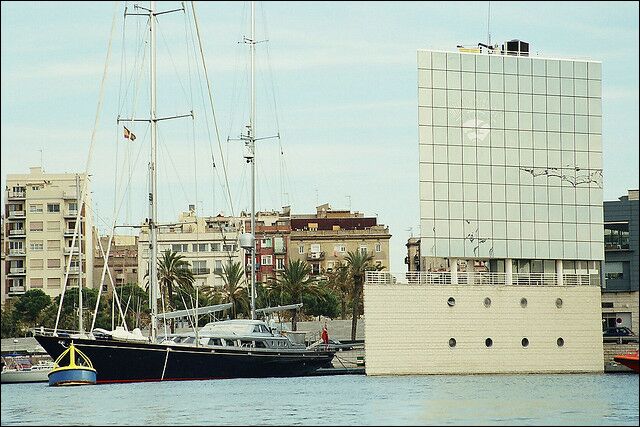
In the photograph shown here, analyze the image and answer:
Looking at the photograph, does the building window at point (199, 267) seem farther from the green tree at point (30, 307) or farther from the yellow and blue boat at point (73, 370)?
the yellow and blue boat at point (73, 370)

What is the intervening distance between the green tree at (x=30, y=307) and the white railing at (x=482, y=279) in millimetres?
64071

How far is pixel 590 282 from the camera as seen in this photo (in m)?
81.8

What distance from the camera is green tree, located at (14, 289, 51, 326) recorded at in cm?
Answer: 13600

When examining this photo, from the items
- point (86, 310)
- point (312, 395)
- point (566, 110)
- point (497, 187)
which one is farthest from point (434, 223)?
point (86, 310)

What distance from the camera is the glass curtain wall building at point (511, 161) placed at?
255ft

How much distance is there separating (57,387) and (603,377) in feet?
98.3

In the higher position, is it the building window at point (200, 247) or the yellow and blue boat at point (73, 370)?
the building window at point (200, 247)

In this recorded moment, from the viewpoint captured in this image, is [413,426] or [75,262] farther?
[75,262]

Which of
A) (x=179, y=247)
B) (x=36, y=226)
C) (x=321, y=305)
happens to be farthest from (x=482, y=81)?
(x=36, y=226)

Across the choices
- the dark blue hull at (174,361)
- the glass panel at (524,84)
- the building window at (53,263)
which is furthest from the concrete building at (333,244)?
the glass panel at (524,84)

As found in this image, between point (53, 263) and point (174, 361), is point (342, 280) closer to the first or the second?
point (53, 263)

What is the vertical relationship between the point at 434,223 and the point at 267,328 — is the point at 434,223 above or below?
above

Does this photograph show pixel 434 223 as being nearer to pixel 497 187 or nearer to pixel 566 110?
pixel 497 187

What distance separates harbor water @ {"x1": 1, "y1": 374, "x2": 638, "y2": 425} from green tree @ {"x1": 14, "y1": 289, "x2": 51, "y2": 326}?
66538mm
